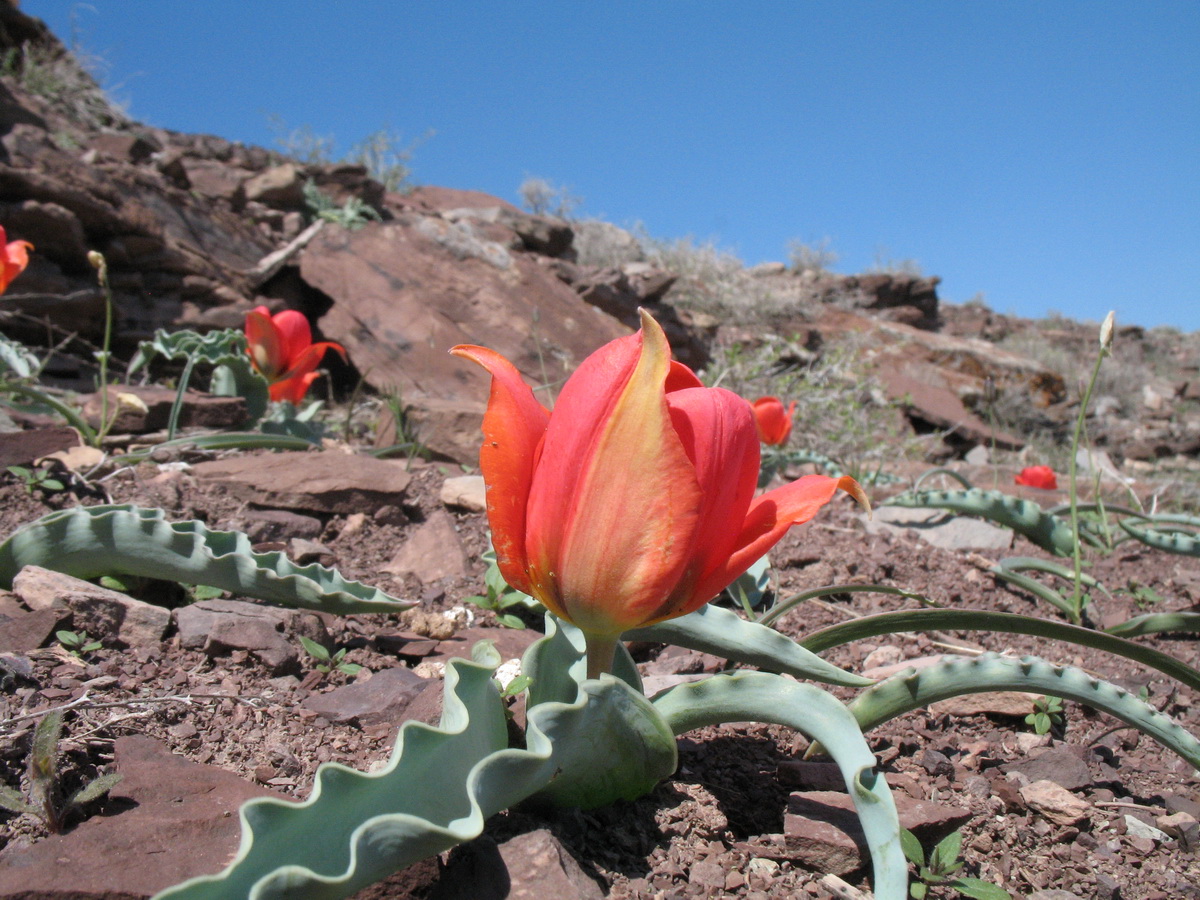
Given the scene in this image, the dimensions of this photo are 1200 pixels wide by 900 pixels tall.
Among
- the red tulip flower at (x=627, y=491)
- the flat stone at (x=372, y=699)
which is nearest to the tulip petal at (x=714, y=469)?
the red tulip flower at (x=627, y=491)

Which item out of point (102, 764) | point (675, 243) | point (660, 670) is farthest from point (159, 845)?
point (675, 243)

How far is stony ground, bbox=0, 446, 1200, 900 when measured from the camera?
945 mm

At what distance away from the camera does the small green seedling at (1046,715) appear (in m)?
1.43

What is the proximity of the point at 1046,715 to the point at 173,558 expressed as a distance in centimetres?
161

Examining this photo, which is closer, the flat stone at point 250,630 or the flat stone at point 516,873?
the flat stone at point 516,873

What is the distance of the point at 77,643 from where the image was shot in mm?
1336

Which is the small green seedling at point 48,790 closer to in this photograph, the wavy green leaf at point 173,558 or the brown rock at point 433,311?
the wavy green leaf at point 173,558

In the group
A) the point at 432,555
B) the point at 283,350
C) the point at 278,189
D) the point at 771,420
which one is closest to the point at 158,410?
the point at 283,350

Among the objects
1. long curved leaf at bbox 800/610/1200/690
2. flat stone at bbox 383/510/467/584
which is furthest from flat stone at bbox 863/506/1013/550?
long curved leaf at bbox 800/610/1200/690

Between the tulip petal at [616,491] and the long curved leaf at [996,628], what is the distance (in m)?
0.38

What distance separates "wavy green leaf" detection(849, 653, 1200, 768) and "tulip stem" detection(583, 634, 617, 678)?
1.14ft

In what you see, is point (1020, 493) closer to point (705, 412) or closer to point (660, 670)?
point (660, 670)

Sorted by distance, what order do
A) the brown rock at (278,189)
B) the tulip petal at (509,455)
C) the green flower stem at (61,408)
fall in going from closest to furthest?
the tulip petal at (509,455) → the green flower stem at (61,408) → the brown rock at (278,189)

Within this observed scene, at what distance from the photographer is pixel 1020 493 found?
3834 millimetres
